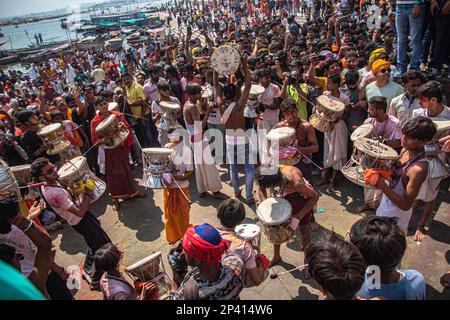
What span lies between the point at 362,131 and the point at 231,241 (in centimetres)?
239

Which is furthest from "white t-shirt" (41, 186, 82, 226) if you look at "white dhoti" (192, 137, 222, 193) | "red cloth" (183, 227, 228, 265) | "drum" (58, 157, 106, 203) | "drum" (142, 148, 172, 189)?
"white dhoti" (192, 137, 222, 193)

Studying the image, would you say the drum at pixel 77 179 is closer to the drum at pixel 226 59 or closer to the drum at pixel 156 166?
the drum at pixel 156 166

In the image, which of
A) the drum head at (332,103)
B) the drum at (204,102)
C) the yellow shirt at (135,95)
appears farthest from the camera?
the yellow shirt at (135,95)

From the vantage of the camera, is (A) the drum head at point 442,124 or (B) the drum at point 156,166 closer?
(A) the drum head at point 442,124

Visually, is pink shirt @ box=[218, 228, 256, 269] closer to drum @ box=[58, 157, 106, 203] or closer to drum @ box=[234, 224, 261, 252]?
drum @ box=[234, 224, 261, 252]

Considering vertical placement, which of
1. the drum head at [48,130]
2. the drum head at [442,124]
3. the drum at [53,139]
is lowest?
the drum at [53,139]

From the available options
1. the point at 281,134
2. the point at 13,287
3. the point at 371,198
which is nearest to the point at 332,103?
the point at 281,134

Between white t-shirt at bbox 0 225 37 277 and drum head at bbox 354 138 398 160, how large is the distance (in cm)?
344

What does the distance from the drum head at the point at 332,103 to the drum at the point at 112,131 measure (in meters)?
3.34

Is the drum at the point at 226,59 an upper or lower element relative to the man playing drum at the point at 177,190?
upper

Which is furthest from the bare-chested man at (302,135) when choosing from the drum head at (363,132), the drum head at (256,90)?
the drum head at (256,90)

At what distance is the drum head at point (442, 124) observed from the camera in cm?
346

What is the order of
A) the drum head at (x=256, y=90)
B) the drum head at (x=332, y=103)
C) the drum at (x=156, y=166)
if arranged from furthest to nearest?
the drum head at (x=256, y=90) < the drum head at (x=332, y=103) < the drum at (x=156, y=166)

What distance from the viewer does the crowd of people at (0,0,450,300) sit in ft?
7.20
